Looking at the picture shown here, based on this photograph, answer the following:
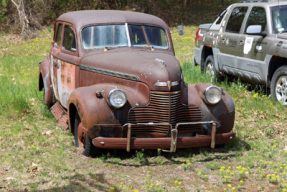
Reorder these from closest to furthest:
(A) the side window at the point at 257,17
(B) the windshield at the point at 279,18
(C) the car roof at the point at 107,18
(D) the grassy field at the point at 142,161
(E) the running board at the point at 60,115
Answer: (D) the grassy field at the point at 142,161, (C) the car roof at the point at 107,18, (E) the running board at the point at 60,115, (B) the windshield at the point at 279,18, (A) the side window at the point at 257,17

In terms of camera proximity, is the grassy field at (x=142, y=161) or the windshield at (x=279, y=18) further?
the windshield at (x=279, y=18)

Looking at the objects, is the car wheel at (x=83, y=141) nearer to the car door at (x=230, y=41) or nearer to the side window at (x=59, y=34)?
the side window at (x=59, y=34)

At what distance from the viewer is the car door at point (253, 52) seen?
25.8ft

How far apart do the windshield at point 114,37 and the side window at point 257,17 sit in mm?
2764

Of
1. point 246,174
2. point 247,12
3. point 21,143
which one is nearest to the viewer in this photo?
point 246,174

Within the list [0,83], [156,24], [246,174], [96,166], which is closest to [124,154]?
[96,166]

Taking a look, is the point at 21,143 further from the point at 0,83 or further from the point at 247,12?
the point at 247,12

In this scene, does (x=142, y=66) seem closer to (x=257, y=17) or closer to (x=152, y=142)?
(x=152, y=142)

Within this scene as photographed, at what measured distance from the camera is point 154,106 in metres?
5.06

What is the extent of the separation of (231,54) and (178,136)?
4.23 meters

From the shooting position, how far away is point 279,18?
7.77 meters

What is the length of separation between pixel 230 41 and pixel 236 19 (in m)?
0.54

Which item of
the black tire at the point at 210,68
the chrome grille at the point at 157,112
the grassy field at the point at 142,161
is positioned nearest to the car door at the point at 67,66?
the grassy field at the point at 142,161

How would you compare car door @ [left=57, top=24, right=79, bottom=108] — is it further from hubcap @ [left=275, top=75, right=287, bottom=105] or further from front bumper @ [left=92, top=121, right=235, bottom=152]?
hubcap @ [left=275, top=75, right=287, bottom=105]
